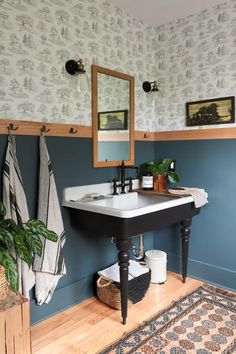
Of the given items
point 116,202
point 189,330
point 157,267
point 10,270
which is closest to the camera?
point 10,270

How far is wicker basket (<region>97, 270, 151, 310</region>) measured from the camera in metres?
2.29

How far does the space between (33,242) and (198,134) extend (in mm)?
1814

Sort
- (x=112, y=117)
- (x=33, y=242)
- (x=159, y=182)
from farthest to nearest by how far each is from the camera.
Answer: (x=159, y=182) < (x=112, y=117) < (x=33, y=242)

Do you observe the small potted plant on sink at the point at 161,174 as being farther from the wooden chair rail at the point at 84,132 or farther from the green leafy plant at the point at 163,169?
the wooden chair rail at the point at 84,132

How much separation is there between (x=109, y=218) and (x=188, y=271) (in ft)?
4.34

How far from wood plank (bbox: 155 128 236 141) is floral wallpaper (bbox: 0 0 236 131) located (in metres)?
0.07

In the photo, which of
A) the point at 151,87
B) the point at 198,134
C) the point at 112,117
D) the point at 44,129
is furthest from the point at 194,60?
the point at 44,129

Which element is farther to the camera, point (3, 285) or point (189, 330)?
point (189, 330)

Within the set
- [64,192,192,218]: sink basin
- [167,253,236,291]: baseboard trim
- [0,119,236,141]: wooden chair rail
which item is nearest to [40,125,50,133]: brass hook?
[0,119,236,141]: wooden chair rail

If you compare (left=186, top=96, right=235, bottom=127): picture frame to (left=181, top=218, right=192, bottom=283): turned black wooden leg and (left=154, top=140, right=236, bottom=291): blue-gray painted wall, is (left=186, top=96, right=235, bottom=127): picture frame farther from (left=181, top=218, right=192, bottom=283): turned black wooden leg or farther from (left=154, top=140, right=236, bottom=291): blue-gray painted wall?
(left=181, top=218, right=192, bottom=283): turned black wooden leg

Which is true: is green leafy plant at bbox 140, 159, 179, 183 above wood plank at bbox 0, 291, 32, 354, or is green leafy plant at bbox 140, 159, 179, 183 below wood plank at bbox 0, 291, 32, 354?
above

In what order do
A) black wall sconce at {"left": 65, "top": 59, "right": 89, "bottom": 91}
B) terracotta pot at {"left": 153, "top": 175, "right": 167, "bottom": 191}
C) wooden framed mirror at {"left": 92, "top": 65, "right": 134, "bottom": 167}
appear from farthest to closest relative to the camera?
1. terracotta pot at {"left": 153, "top": 175, "right": 167, "bottom": 191}
2. wooden framed mirror at {"left": 92, "top": 65, "right": 134, "bottom": 167}
3. black wall sconce at {"left": 65, "top": 59, "right": 89, "bottom": 91}

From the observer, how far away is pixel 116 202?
2488mm

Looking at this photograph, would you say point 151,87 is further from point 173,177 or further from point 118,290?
point 118,290
